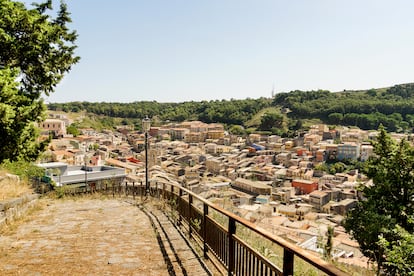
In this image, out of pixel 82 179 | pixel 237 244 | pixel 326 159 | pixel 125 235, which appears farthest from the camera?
pixel 326 159

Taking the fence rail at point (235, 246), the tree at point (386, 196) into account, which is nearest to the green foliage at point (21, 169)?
the fence rail at point (235, 246)

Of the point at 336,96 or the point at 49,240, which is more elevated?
the point at 336,96

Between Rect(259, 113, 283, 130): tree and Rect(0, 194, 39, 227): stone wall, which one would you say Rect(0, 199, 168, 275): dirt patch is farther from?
Rect(259, 113, 283, 130): tree

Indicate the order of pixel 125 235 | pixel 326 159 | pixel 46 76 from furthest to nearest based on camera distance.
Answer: pixel 326 159 → pixel 46 76 → pixel 125 235

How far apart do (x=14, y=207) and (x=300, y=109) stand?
12293cm

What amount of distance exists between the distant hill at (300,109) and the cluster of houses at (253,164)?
12553 mm

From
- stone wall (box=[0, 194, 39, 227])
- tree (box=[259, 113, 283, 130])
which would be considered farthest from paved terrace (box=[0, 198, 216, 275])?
tree (box=[259, 113, 283, 130])

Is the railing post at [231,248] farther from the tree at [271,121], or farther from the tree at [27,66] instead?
the tree at [271,121]

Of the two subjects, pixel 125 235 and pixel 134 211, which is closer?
pixel 125 235

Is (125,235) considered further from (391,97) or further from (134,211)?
(391,97)

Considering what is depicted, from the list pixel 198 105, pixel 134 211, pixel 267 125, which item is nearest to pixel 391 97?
pixel 267 125

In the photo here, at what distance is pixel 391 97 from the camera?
396ft

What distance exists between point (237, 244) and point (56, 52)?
27.2 feet

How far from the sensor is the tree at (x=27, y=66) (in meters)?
6.23
